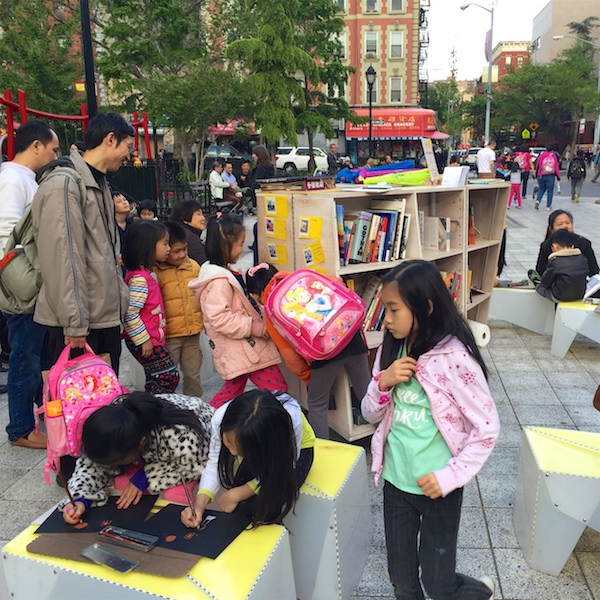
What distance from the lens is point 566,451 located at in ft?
9.07

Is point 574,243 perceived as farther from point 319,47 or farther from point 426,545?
point 319,47

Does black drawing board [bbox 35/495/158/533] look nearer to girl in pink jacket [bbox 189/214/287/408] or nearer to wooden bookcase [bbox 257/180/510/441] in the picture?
girl in pink jacket [bbox 189/214/287/408]

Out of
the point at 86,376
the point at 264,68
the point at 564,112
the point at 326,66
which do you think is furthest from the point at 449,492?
the point at 564,112

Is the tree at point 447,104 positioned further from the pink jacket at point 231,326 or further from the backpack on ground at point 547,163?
the pink jacket at point 231,326

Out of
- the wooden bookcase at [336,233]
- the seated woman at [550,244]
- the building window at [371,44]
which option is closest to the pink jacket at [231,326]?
the wooden bookcase at [336,233]

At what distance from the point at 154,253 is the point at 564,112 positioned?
2209 inches

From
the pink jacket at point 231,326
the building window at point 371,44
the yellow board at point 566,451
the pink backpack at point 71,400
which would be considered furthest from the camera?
the building window at point 371,44

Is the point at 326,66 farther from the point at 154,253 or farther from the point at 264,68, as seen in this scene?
the point at 154,253

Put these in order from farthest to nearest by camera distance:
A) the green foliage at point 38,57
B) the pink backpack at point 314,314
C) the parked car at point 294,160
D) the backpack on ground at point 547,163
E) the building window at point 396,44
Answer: the building window at point 396,44 → the parked car at point 294,160 → the green foliage at point 38,57 → the backpack on ground at point 547,163 → the pink backpack at point 314,314

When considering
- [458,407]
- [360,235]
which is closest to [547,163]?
[360,235]

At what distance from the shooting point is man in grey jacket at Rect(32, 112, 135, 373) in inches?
116

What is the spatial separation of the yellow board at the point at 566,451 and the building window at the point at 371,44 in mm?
45271

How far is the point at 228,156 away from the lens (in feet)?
86.4

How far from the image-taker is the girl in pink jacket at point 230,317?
3.50m
